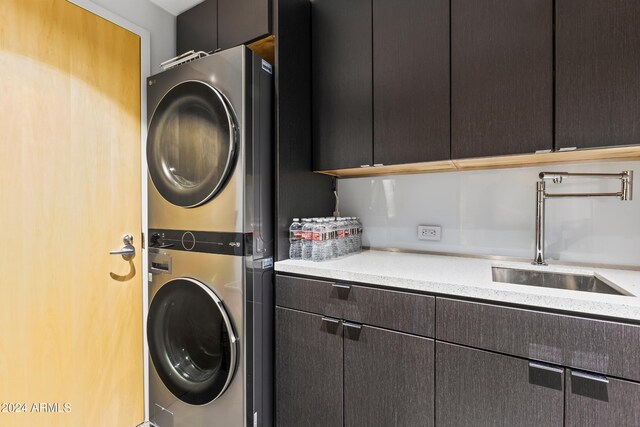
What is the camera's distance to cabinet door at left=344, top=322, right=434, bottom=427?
1116 millimetres

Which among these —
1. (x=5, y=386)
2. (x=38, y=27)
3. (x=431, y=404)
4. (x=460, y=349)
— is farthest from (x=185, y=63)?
(x=431, y=404)

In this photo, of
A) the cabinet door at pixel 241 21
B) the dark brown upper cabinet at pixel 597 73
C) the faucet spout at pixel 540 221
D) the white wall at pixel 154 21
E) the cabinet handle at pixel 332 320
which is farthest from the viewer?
the white wall at pixel 154 21

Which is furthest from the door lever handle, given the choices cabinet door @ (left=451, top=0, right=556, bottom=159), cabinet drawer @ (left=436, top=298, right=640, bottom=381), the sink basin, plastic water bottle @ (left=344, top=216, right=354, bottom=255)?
the sink basin

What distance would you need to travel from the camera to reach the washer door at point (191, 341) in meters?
1.35

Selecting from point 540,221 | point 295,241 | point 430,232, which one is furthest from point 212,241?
point 540,221

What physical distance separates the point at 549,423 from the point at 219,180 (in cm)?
147

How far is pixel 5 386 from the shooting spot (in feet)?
3.99

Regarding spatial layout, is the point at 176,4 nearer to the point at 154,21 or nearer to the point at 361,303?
the point at 154,21

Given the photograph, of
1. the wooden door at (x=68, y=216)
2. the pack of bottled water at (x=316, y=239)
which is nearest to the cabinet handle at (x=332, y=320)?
the pack of bottled water at (x=316, y=239)

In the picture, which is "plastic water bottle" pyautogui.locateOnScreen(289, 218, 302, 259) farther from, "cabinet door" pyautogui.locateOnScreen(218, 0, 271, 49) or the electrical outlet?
"cabinet door" pyautogui.locateOnScreen(218, 0, 271, 49)

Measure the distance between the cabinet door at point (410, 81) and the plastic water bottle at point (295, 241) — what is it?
0.53 metres

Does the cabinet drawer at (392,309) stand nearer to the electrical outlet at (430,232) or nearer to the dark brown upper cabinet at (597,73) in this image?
the electrical outlet at (430,232)

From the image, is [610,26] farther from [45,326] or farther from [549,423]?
[45,326]

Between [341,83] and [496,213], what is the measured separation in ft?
3.53
